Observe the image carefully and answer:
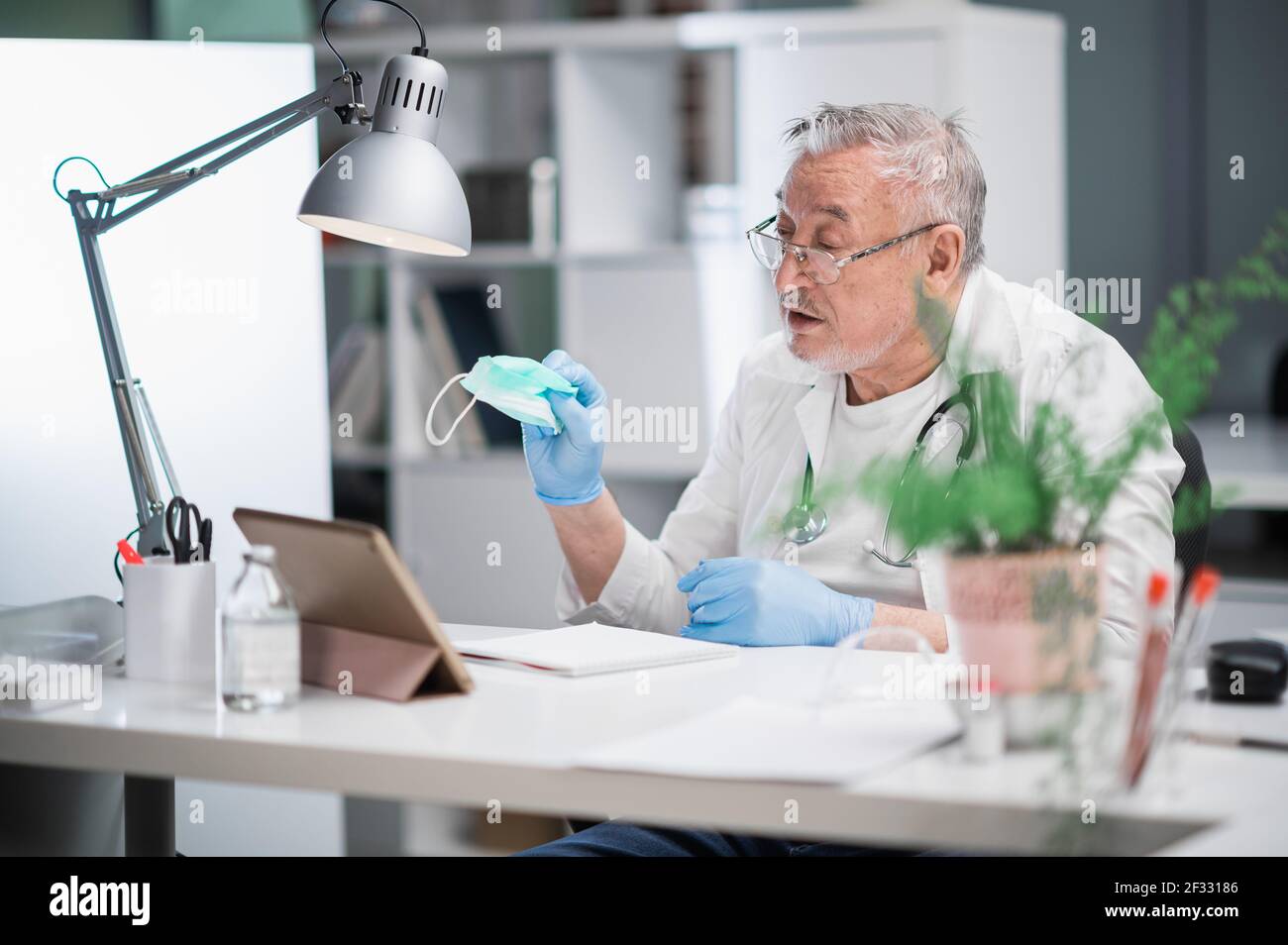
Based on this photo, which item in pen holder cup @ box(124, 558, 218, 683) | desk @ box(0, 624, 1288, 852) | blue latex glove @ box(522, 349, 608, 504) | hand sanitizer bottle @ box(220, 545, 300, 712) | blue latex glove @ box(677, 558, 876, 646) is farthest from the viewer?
blue latex glove @ box(522, 349, 608, 504)

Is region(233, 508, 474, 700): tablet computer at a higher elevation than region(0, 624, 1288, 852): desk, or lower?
higher

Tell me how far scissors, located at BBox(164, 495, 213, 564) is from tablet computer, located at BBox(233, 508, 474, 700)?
0.22 feet

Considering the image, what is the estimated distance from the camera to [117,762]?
1.24m

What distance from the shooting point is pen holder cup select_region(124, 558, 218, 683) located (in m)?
1.39

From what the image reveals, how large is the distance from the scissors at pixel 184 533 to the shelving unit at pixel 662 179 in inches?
66.7

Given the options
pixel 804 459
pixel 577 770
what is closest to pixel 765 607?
pixel 804 459

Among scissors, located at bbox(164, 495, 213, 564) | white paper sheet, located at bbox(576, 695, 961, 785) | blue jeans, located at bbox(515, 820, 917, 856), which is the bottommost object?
blue jeans, located at bbox(515, 820, 917, 856)

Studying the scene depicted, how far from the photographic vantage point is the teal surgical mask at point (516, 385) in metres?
1.71

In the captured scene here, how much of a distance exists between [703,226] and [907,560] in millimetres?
1931

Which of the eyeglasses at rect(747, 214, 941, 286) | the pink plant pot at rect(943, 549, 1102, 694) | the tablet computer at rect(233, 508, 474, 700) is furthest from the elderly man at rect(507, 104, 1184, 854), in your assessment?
the pink plant pot at rect(943, 549, 1102, 694)

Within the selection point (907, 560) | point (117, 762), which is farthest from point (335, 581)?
point (907, 560)

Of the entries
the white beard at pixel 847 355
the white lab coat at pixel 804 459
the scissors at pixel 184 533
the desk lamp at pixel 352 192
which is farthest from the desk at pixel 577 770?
the white beard at pixel 847 355

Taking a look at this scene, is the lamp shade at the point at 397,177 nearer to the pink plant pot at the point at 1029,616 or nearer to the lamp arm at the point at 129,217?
the lamp arm at the point at 129,217

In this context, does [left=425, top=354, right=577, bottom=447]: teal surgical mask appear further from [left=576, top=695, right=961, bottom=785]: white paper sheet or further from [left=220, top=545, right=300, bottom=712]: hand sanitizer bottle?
[left=576, top=695, right=961, bottom=785]: white paper sheet
